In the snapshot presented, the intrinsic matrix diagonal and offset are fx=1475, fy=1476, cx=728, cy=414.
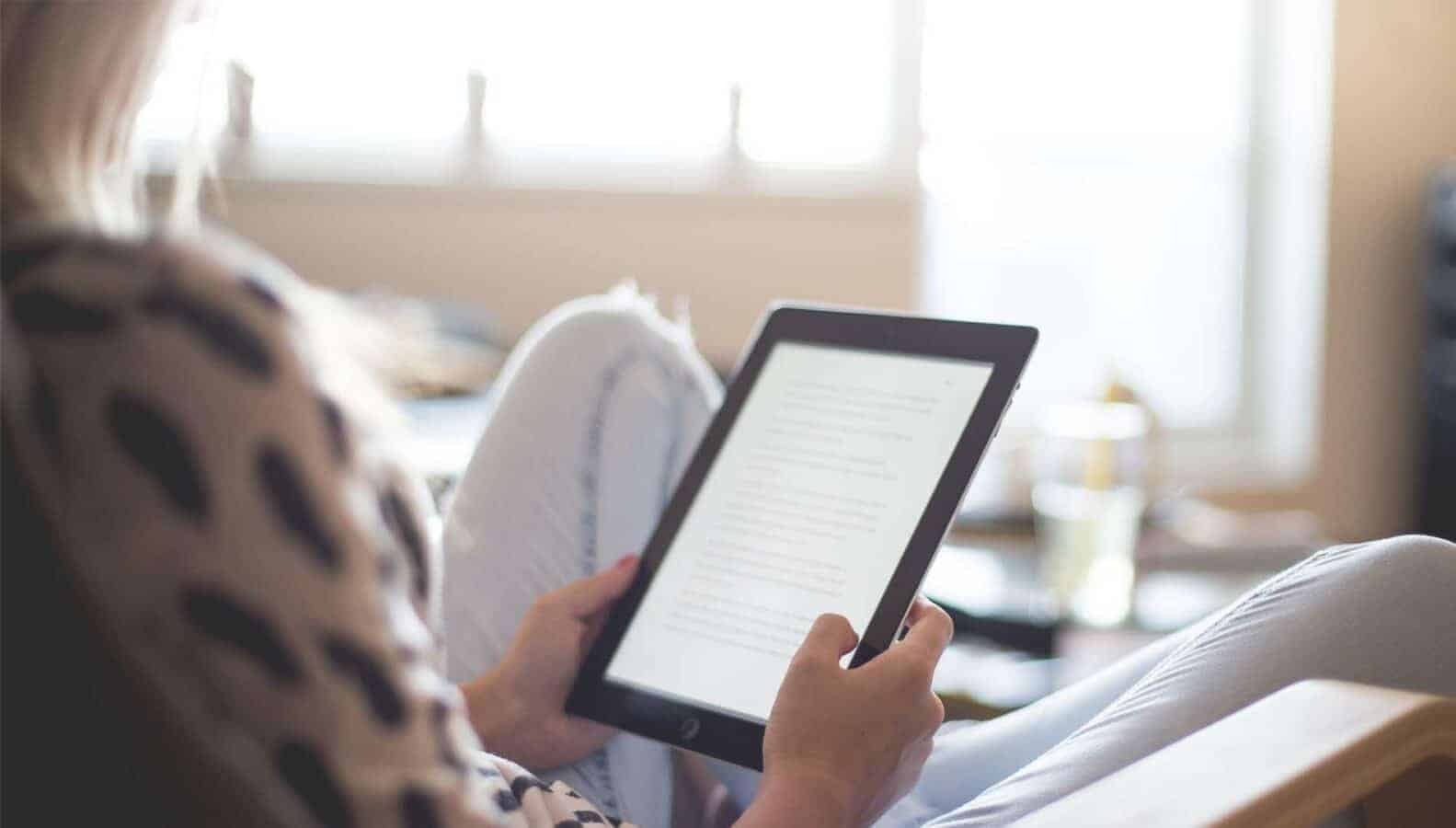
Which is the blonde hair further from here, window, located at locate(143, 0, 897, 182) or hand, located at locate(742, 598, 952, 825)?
window, located at locate(143, 0, 897, 182)

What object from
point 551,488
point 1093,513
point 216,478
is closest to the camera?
point 216,478

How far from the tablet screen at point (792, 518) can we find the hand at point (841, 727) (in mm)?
85

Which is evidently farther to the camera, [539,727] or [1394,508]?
[1394,508]

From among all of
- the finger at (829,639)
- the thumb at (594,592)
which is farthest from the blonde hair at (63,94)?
the thumb at (594,592)

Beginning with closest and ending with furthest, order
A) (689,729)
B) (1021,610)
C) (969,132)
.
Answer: (689,729), (1021,610), (969,132)

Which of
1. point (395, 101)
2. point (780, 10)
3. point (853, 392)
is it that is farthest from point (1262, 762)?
point (780, 10)

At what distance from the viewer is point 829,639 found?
784 millimetres

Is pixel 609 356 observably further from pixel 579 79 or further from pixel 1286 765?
pixel 579 79

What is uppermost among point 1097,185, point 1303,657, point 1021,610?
point 1097,185

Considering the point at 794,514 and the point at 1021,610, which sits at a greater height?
the point at 794,514

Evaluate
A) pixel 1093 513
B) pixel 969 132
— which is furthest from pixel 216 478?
pixel 969 132

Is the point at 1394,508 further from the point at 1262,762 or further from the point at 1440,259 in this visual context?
the point at 1262,762

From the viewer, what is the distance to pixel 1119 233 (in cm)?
413

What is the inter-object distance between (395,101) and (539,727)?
2.53 meters
